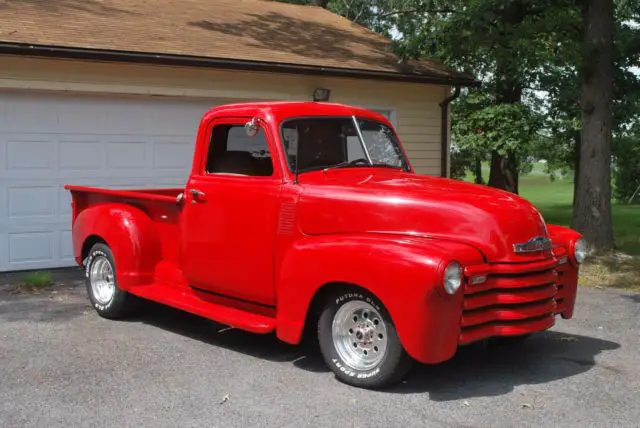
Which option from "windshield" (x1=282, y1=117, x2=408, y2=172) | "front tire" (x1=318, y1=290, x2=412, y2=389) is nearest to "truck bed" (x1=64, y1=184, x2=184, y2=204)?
"windshield" (x1=282, y1=117, x2=408, y2=172)

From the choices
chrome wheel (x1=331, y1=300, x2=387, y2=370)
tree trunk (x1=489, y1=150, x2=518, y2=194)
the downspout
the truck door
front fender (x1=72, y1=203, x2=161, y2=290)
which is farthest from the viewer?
tree trunk (x1=489, y1=150, x2=518, y2=194)

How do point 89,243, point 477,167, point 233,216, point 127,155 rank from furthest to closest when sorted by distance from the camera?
point 477,167 → point 127,155 → point 89,243 → point 233,216

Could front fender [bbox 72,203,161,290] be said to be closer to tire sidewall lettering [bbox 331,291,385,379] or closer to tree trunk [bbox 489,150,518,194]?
tire sidewall lettering [bbox 331,291,385,379]

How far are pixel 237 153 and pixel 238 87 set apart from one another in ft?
17.1

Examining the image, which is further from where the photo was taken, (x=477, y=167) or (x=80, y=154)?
(x=477, y=167)

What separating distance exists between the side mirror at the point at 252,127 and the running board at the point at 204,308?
1.42m

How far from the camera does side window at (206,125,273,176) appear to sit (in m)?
6.02

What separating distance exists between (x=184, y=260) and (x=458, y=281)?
2677mm

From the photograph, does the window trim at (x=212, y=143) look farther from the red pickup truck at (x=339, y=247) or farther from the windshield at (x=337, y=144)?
the windshield at (x=337, y=144)

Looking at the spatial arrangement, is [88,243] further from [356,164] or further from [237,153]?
[356,164]

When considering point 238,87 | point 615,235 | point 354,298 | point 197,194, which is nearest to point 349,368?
point 354,298

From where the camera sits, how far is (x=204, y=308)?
242 inches

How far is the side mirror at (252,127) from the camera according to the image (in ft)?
19.7

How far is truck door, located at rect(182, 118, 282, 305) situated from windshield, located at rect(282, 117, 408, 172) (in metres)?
0.22
